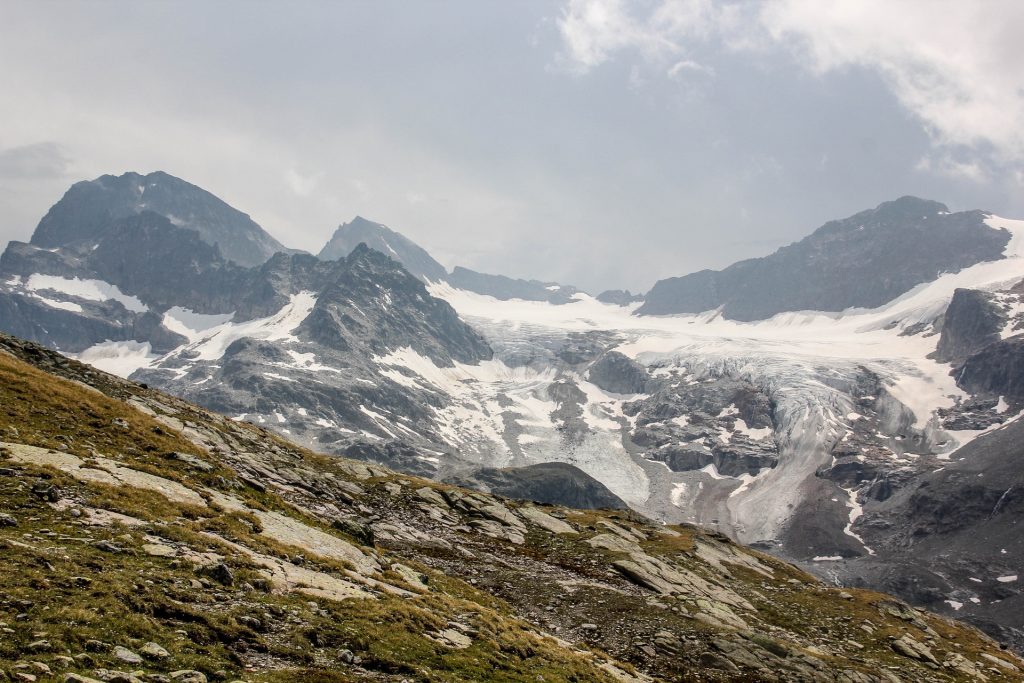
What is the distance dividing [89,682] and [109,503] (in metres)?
14.3

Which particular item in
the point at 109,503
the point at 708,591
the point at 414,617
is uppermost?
the point at 109,503

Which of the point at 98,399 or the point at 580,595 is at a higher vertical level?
the point at 98,399

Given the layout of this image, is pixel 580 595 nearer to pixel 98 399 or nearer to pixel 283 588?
pixel 283 588

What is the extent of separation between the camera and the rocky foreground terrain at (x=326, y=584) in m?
17.6

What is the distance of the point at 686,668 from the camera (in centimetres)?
3512

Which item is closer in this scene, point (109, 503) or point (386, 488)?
point (109, 503)

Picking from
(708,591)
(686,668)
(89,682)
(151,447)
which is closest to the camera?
(89,682)

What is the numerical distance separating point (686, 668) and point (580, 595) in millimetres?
11206

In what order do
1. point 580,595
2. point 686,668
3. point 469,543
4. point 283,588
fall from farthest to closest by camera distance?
point 469,543
point 580,595
point 686,668
point 283,588

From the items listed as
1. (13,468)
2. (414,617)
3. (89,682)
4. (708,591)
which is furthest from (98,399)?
(708,591)

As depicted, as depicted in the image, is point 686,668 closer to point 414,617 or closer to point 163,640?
point 414,617

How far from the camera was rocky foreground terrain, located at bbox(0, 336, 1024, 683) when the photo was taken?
57.7 ft

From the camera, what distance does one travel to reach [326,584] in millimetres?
26094

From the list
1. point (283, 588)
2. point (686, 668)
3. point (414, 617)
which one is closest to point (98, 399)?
point (283, 588)
